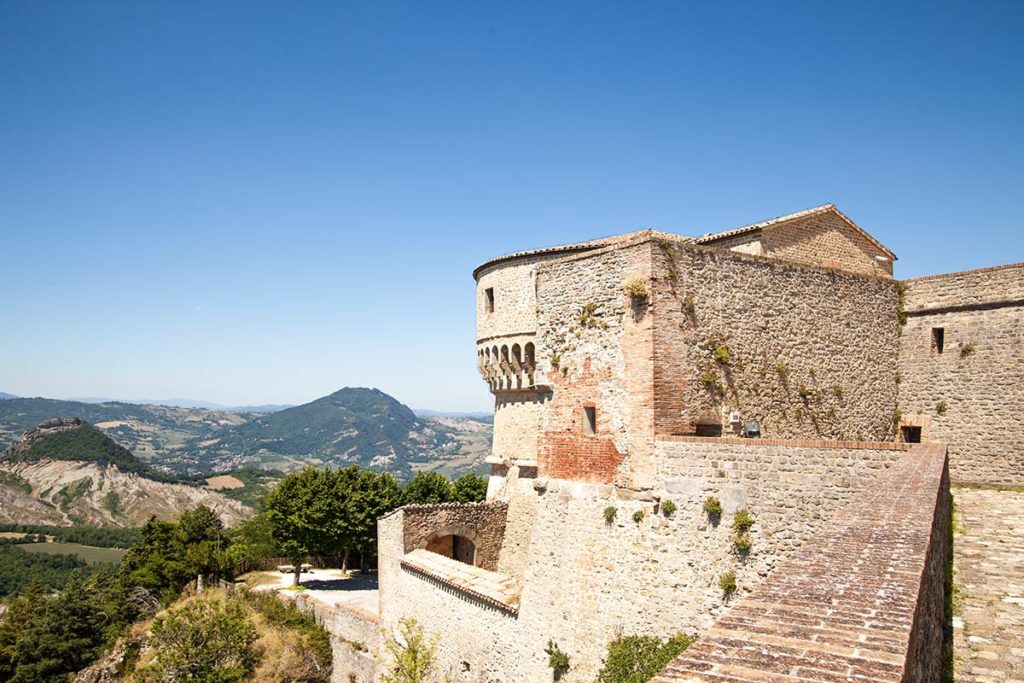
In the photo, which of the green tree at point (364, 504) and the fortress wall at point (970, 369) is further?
the green tree at point (364, 504)

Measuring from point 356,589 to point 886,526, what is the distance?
3368cm

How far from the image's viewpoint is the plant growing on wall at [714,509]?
12541mm

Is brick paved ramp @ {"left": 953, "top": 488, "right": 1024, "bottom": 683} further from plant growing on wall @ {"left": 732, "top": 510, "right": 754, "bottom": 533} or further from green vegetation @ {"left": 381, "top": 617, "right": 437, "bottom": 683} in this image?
green vegetation @ {"left": 381, "top": 617, "right": 437, "bottom": 683}

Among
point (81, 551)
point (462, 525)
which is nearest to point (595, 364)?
point (462, 525)

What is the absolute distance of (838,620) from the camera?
436cm

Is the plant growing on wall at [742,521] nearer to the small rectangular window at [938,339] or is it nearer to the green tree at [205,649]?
the small rectangular window at [938,339]

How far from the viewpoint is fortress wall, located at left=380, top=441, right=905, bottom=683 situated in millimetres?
11891

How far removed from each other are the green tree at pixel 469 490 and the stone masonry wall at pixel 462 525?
13478 millimetres

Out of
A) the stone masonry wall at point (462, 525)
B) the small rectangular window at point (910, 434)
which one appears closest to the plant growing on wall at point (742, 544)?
the small rectangular window at point (910, 434)

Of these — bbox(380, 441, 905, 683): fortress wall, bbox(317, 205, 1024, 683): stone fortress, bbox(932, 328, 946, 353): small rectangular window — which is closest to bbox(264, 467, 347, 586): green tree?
bbox(317, 205, 1024, 683): stone fortress

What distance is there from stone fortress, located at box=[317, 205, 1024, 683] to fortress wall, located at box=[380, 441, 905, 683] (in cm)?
4

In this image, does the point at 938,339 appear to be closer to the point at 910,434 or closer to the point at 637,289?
the point at 910,434

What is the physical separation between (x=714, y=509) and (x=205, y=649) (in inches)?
948

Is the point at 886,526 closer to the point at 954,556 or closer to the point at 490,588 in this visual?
the point at 954,556
